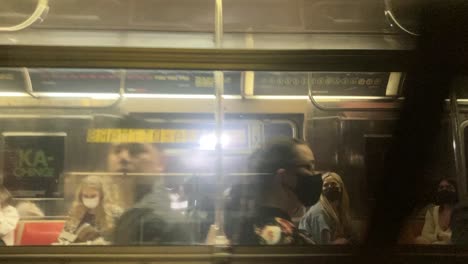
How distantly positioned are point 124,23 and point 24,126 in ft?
1.87

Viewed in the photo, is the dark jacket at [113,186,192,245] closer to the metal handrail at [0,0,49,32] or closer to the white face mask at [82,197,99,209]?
the white face mask at [82,197,99,209]

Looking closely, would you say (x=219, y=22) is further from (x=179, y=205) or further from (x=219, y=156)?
(x=179, y=205)

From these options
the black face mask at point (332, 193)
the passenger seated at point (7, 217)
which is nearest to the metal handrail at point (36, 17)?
the passenger seated at point (7, 217)

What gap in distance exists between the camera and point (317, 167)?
7.79 ft

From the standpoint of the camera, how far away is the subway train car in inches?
87.5

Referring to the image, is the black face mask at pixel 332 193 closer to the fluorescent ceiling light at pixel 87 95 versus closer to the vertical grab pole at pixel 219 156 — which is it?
the vertical grab pole at pixel 219 156

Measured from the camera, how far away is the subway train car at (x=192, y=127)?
7.29ft

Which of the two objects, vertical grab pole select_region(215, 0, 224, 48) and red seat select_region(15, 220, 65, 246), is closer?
red seat select_region(15, 220, 65, 246)

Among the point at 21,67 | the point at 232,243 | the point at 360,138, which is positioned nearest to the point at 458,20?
the point at 360,138

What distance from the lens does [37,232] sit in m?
2.24

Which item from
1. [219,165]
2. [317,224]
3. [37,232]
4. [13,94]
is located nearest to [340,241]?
[317,224]

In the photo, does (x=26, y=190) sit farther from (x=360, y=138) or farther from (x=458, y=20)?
(x=458, y=20)

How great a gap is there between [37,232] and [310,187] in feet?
3.49

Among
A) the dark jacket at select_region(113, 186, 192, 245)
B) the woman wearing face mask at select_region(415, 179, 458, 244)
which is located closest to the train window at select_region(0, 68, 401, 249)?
the dark jacket at select_region(113, 186, 192, 245)
